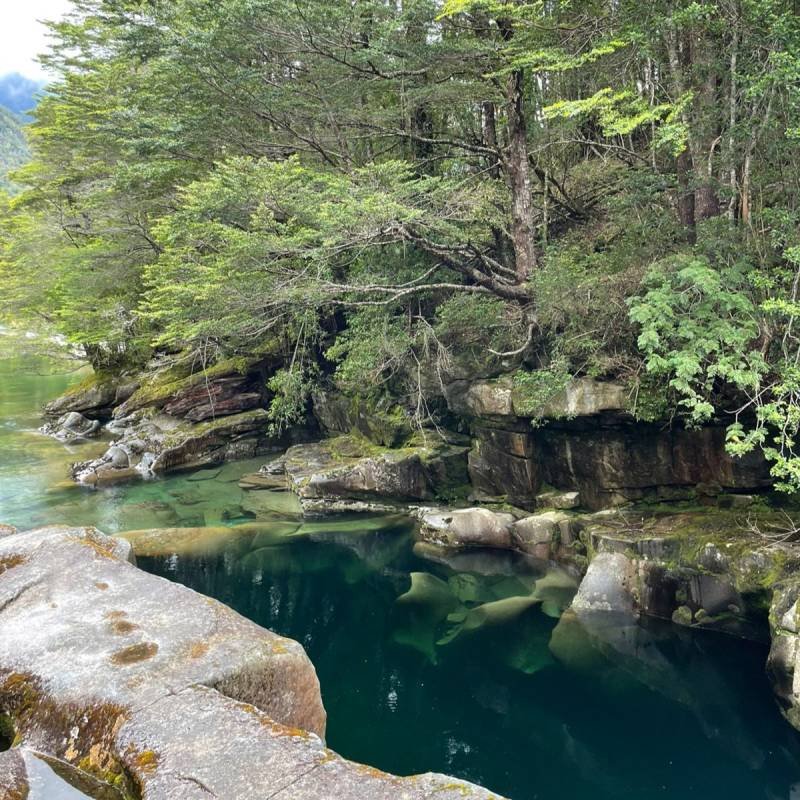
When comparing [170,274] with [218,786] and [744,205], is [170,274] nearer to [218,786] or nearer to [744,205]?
[744,205]

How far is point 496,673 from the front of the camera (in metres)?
8.62

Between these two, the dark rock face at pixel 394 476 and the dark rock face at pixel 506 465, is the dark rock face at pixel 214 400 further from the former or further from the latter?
the dark rock face at pixel 506 465

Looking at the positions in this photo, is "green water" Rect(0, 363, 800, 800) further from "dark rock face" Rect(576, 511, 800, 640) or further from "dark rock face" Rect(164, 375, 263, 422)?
"dark rock face" Rect(164, 375, 263, 422)

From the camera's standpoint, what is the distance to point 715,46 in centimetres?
937

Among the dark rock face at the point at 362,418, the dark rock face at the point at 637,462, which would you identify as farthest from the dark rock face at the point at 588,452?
the dark rock face at the point at 362,418

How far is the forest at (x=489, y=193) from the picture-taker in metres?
8.48

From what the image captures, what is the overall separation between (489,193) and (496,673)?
353 inches

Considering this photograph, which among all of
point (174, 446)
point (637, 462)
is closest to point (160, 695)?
point (637, 462)

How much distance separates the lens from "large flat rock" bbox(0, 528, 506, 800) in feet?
11.4

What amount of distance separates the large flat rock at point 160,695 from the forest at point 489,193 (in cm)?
589

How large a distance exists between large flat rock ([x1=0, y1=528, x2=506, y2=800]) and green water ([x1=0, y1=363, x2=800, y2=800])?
2.84 m

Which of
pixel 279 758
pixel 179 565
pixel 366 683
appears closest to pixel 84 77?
pixel 179 565

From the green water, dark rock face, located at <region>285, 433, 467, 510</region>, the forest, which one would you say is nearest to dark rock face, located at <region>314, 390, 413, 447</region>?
the forest

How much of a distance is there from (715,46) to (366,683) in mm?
10270
